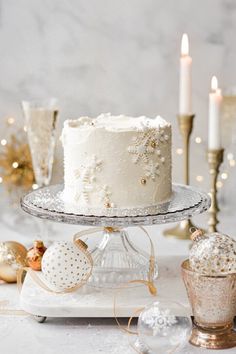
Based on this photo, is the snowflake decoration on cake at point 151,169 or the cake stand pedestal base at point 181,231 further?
the cake stand pedestal base at point 181,231

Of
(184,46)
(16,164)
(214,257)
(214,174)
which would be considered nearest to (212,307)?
(214,257)

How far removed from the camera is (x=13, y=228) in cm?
213

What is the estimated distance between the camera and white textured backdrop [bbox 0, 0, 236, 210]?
7.20 feet

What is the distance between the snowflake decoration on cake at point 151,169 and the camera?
1.48 meters

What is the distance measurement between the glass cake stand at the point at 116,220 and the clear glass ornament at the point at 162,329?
0.59ft

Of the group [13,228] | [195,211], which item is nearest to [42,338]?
[195,211]

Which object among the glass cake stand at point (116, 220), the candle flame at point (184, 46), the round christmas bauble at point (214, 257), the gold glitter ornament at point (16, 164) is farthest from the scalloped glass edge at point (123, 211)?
the gold glitter ornament at point (16, 164)

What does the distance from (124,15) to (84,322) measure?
1.02 meters

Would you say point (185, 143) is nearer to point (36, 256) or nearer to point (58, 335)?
point (36, 256)

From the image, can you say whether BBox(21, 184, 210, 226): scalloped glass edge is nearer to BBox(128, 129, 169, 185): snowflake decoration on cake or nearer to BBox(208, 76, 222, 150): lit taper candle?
BBox(128, 129, 169, 185): snowflake decoration on cake

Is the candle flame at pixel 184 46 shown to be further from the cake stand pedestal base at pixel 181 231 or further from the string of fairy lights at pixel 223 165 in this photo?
the cake stand pedestal base at pixel 181 231

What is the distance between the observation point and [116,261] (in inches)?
62.5

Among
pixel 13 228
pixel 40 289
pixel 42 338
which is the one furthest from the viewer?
pixel 13 228

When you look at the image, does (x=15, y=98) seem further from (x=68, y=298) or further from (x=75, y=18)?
(x=68, y=298)
